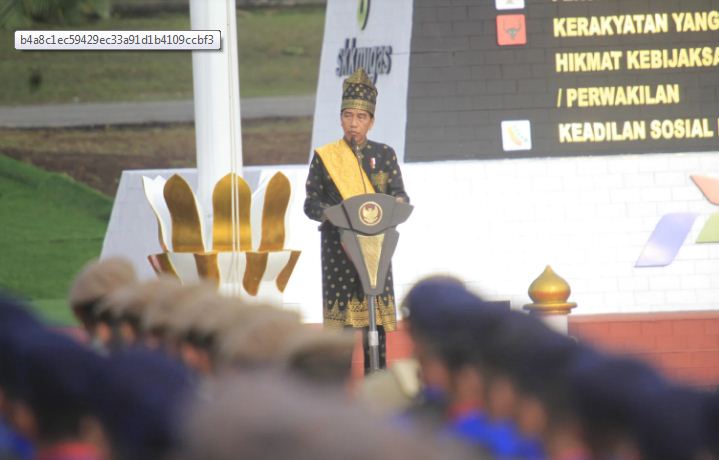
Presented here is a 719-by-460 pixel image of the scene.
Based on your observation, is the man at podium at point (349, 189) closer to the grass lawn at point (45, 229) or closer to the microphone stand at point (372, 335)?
the microphone stand at point (372, 335)

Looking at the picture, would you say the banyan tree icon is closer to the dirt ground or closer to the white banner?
the white banner

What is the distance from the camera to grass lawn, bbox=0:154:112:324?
23.3m

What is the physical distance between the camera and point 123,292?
4.81 m

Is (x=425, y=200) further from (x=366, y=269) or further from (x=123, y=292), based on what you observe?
(x=123, y=292)

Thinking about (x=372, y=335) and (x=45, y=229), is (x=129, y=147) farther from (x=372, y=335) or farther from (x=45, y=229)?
(x=372, y=335)

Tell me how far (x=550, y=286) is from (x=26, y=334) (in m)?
6.62

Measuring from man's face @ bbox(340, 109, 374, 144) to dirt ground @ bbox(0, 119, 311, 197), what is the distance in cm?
2007

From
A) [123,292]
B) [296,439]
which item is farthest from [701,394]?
[123,292]

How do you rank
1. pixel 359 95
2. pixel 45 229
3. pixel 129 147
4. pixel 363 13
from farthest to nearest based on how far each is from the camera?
1. pixel 129 147
2. pixel 45 229
3. pixel 363 13
4. pixel 359 95

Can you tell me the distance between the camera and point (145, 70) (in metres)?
33.5

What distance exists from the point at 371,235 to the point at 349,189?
36 centimetres

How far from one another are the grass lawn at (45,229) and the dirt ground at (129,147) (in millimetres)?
732

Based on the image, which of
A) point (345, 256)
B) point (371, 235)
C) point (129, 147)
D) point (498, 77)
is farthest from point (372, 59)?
point (129, 147)

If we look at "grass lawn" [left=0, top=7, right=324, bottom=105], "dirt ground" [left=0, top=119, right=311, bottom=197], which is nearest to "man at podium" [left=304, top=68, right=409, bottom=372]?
"dirt ground" [left=0, top=119, right=311, bottom=197]
